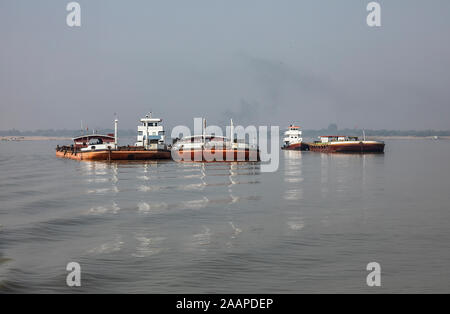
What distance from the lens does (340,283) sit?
16.5 metres

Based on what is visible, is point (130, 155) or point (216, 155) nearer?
point (216, 155)

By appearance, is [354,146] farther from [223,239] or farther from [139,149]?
[223,239]

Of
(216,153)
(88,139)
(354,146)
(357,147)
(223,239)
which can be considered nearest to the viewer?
(223,239)

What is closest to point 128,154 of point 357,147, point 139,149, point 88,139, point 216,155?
point 139,149

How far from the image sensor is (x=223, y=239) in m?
23.3

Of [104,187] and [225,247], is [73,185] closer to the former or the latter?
[104,187]

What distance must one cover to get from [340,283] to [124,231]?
41.3 feet

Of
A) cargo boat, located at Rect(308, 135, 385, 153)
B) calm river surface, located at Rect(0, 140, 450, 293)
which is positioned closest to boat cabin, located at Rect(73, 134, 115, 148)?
cargo boat, located at Rect(308, 135, 385, 153)

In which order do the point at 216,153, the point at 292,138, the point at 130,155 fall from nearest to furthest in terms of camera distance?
the point at 216,153
the point at 130,155
the point at 292,138

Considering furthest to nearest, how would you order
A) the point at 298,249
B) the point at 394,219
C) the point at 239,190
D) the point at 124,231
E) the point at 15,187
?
the point at 15,187, the point at 239,190, the point at 394,219, the point at 124,231, the point at 298,249

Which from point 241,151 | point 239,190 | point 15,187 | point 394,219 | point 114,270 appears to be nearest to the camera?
point 114,270

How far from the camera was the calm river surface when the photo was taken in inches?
659
